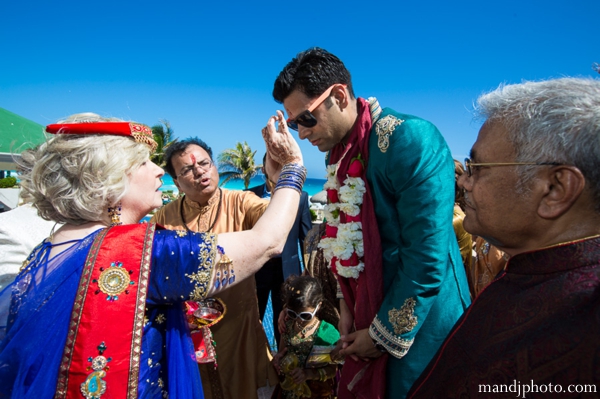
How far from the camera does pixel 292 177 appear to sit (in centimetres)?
192

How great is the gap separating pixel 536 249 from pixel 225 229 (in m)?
2.74

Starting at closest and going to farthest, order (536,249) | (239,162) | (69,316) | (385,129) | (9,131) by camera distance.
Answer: (536,249) → (69,316) → (385,129) → (9,131) → (239,162)

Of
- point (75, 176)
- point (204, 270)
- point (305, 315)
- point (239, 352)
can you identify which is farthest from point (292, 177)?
point (239, 352)

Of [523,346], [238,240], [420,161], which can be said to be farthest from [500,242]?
[238,240]

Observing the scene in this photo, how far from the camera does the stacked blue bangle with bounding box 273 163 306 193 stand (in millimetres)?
1895

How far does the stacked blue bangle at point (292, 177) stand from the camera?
1895mm

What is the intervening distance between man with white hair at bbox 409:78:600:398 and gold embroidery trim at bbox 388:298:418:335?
420 millimetres

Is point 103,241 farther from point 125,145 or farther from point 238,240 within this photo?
point 238,240

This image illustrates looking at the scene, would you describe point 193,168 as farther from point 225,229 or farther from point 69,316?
point 69,316

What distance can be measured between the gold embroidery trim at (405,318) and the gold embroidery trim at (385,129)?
725mm

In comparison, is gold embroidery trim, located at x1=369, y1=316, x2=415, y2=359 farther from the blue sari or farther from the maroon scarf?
the blue sari

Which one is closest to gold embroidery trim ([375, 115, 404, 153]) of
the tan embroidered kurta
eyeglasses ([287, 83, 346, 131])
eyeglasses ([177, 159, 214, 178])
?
eyeglasses ([287, 83, 346, 131])

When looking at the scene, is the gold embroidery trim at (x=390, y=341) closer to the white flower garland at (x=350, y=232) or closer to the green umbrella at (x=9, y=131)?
the white flower garland at (x=350, y=232)

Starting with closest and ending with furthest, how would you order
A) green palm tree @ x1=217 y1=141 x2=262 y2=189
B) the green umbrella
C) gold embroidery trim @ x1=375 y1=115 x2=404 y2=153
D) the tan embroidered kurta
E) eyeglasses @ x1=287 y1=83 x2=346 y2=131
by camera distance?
gold embroidery trim @ x1=375 y1=115 x2=404 y2=153 → eyeglasses @ x1=287 y1=83 x2=346 y2=131 → the tan embroidered kurta → the green umbrella → green palm tree @ x1=217 y1=141 x2=262 y2=189
